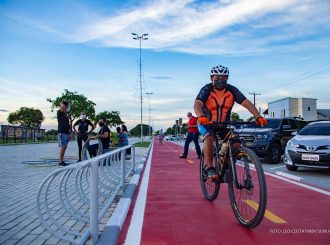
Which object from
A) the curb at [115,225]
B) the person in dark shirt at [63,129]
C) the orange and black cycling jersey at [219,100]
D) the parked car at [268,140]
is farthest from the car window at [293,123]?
the curb at [115,225]

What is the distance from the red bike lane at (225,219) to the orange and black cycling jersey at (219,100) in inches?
57.6

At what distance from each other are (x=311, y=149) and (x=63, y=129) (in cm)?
721

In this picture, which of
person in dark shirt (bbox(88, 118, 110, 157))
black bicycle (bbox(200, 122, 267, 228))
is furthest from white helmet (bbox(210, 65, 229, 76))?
person in dark shirt (bbox(88, 118, 110, 157))

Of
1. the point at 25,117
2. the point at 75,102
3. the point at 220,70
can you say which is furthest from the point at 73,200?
the point at 25,117

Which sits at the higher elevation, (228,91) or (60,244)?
(228,91)

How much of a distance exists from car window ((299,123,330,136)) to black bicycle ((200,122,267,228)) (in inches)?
245

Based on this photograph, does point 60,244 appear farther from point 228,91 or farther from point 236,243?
point 228,91

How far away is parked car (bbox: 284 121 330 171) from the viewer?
9.46 metres

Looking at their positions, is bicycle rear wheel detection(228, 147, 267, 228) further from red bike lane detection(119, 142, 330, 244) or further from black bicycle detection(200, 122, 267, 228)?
red bike lane detection(119, 142, 330, 244)

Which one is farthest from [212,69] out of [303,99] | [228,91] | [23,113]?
[23,113]

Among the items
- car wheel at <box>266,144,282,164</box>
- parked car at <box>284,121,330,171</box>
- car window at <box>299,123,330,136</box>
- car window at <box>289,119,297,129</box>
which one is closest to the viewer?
parked car at <box>284,121,330,171</box>

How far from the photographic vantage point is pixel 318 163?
9.52 meters

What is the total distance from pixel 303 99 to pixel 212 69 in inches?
3274

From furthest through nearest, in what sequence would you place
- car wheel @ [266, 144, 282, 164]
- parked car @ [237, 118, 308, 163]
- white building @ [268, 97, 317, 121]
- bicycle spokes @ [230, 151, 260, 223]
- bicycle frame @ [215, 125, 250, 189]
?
white building @ [268, 97, 317, 121] → car wheel @ [266, 144, 282, 164] → parked car @ [237, 118, 308, 163] → bicycle frame @ [215, 125, 250, 189] → bicycle spokes @ [230, 151, 260, 223]
